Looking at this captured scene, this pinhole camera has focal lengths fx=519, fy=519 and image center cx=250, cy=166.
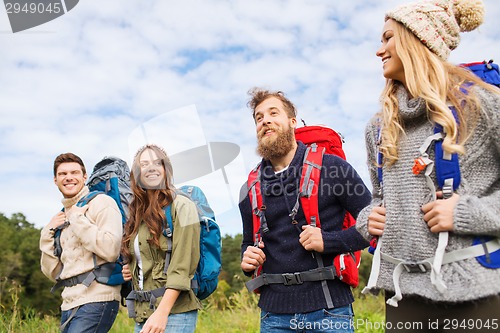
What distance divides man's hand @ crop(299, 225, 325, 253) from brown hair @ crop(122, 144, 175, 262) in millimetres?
1149

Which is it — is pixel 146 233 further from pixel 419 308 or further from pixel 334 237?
pixel 419 308

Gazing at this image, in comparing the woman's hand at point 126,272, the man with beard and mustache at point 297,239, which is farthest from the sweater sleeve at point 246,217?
the woman's hand at point 126,272

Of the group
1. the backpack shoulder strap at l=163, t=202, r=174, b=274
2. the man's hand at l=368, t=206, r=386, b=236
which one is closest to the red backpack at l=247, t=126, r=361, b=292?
the backpack shoulder strap at l=163, t=202, r=174, b=274

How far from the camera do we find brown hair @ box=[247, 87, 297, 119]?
13.6ft

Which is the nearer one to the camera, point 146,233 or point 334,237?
point 334,237

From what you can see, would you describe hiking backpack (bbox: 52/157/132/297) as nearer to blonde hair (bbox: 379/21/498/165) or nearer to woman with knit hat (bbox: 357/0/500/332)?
woman with knit hat (bbox: 357/0/500/332)

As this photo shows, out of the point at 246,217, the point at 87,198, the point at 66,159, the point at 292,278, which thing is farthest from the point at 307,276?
the point at 66,159

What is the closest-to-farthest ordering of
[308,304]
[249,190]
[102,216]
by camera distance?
[308,304], [249,190], [102,216]

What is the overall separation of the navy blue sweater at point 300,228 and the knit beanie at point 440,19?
1246 mm

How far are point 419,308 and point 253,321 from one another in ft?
20.4

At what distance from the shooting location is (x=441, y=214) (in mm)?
2230

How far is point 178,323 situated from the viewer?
12.5ft

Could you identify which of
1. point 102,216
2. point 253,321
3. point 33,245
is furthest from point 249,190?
point 33,245

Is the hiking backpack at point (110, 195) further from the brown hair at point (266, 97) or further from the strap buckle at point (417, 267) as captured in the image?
the strap buckle at point (417, 267)
